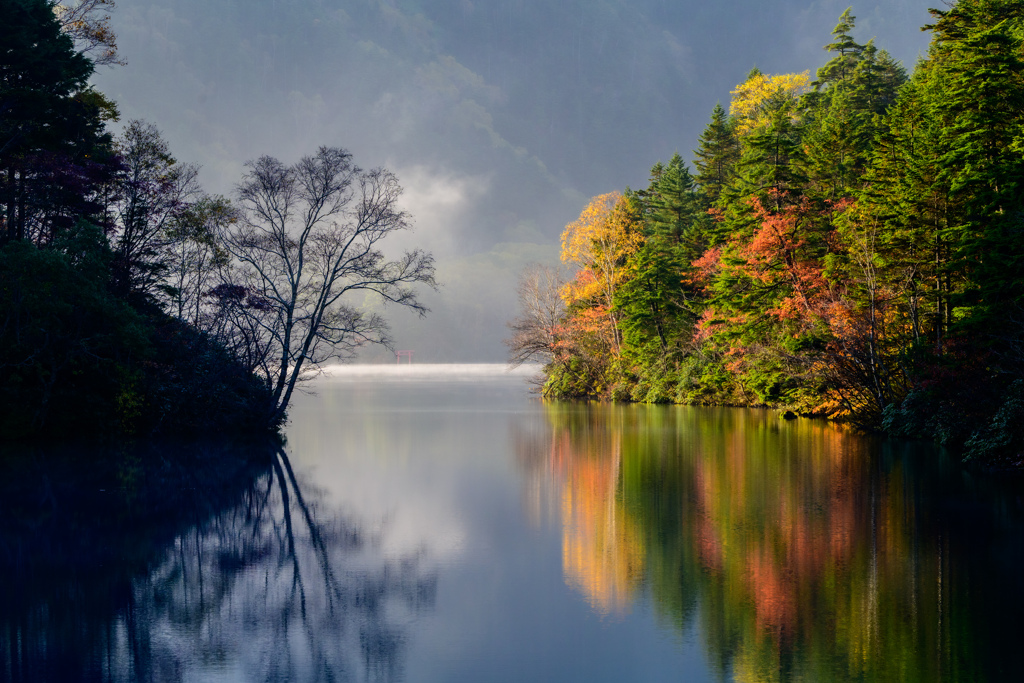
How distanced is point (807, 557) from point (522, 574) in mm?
3531

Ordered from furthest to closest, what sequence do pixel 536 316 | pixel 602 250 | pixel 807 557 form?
pixel 536 316 → pixel 602 250 → pixel 807 557

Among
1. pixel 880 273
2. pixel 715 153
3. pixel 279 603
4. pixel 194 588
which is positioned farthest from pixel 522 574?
pixel 715 153

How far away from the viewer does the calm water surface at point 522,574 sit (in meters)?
6.64

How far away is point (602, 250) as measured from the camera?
180 ft

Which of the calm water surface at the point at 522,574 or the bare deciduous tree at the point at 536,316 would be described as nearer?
the calm water surface at the point at 522,574

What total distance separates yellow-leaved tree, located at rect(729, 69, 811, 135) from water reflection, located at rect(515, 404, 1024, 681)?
186 feet

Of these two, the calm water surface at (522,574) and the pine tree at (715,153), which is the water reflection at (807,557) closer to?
the calm water surface at (522,574)

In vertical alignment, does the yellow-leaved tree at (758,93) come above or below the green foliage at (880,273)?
above

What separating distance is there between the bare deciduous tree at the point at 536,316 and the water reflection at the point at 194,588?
42.6 meters

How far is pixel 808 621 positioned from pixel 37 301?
22.7 m

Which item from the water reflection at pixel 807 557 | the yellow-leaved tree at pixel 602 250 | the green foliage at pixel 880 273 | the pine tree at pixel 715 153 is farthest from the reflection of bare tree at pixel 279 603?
the pine tree at pixel 715 153

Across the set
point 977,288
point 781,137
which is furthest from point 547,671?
point 781,137

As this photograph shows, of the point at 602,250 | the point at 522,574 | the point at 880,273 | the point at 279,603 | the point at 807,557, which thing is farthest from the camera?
the point at 602,250

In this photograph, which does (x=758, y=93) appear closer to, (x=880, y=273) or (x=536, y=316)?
(x=536, y=316)
